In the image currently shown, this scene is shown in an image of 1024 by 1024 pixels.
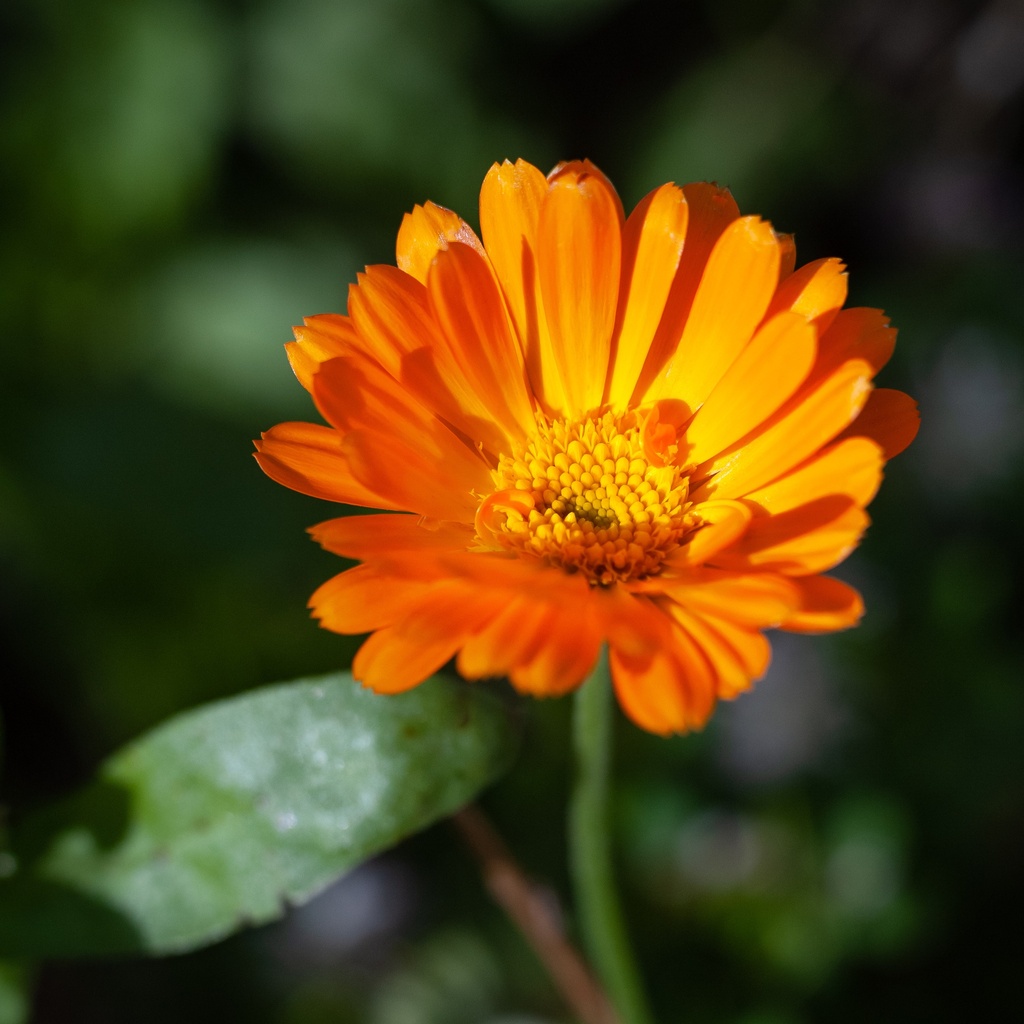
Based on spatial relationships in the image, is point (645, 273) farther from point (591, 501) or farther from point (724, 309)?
point (591, 501)

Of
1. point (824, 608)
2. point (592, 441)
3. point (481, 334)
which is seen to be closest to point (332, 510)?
→ point (592, 441)

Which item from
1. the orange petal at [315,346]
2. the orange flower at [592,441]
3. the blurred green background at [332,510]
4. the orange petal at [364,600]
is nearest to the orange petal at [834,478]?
the orange flower at [592,441]

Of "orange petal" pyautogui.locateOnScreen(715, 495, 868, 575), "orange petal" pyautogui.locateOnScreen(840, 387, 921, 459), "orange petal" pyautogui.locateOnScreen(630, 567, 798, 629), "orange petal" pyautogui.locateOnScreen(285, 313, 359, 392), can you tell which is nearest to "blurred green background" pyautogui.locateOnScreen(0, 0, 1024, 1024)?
"orange petal" pyautogui.locateOnScreen(285, 313, 359, 392)

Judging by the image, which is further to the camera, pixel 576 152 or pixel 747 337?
pixel 576 152

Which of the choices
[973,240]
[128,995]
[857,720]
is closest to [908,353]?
[973,240]

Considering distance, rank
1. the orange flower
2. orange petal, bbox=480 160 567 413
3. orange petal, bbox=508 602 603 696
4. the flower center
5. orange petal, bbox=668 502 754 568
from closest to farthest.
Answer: orange petal, bbox=508 602 603 696 → the orange flower → orange petal, bbox=668 502 754 568 → orange petal, bbox=480 160 567 413 → the flower center

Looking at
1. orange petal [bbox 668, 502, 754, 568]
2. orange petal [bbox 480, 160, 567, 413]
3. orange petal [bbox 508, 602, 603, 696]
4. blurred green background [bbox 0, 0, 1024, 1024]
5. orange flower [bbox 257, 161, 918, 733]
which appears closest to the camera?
orange petal [bbox 508, 602, 603, 696]

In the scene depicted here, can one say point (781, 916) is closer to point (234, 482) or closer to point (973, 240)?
point (234, 482)

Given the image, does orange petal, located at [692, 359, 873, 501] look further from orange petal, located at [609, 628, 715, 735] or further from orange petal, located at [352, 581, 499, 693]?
orange petal, located at [352, 581, 499, 693]
